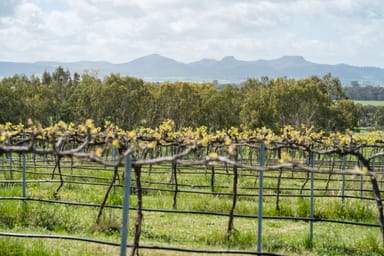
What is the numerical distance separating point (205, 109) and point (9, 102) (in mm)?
15200

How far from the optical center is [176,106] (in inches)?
1625

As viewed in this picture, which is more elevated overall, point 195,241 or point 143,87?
point 143,87

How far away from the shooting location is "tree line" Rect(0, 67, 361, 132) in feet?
129

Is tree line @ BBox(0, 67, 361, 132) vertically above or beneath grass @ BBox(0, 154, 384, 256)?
above

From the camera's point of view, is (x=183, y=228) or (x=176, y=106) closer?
(x=183, y=228)

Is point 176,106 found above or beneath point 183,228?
above

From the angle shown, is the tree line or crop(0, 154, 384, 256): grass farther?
the tree line

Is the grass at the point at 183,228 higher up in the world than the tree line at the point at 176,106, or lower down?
lower down

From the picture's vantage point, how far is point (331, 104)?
43.5 meters

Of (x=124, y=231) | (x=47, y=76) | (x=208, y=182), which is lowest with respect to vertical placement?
(x=208, y=182)

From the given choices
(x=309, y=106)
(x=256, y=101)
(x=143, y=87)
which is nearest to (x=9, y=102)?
(x=143, y=87)

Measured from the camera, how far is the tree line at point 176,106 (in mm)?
39406

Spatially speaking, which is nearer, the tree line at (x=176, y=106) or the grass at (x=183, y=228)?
the grass at (x=183, y=228)

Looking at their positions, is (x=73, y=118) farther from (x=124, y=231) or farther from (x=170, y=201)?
(x=124, y=231)
